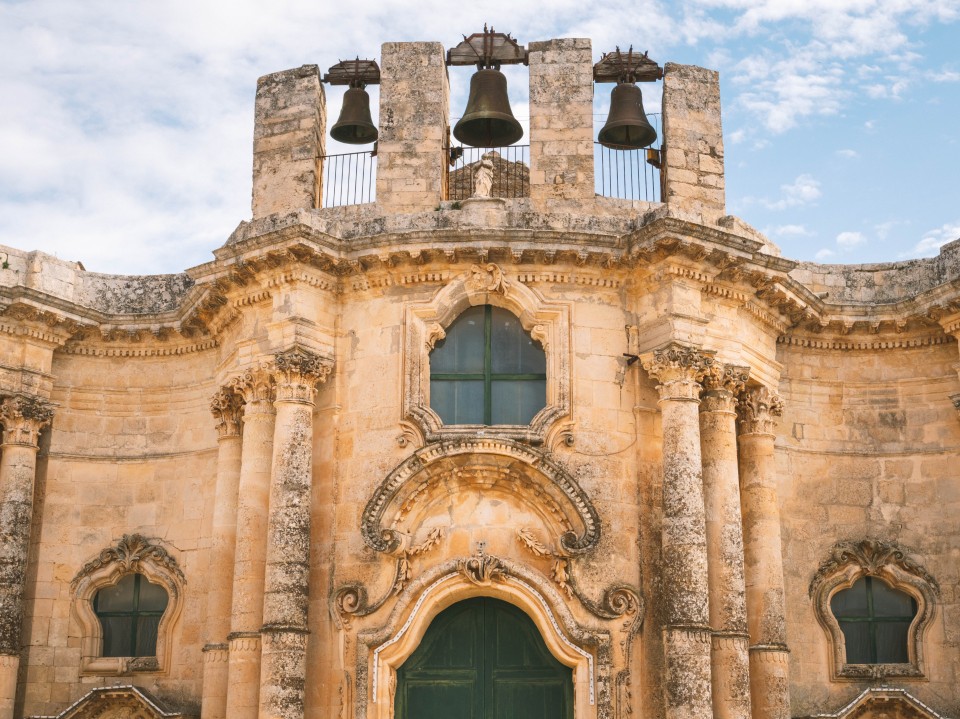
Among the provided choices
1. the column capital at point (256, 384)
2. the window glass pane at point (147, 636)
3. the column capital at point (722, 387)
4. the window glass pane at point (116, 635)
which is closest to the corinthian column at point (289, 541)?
the column capital at point (256, 384)

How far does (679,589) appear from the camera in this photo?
16.9 m

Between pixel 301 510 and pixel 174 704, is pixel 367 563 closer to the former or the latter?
pixel 301 510

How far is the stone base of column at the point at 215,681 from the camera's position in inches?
710

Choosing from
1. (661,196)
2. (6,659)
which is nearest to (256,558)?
→ (6,659)

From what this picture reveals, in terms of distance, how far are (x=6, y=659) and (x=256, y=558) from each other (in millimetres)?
3967

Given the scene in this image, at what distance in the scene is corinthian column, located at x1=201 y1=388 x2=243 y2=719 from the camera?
18188 mm

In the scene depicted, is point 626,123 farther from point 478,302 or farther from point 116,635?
point 116,635

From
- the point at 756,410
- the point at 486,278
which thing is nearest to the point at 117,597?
the point at 486,278

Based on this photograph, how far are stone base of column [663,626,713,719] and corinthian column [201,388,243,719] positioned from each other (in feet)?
18.5

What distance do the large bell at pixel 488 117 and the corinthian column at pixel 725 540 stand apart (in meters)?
4.57

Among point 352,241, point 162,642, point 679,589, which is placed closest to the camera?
point 679,589

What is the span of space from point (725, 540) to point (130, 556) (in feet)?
27.4

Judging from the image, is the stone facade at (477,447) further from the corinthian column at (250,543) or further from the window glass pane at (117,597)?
the window glass pane at (117,597)

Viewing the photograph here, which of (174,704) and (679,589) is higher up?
(679,589)
